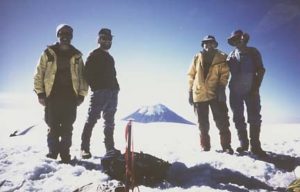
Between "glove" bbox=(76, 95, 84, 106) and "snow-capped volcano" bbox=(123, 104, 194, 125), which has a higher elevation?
"glove" bbox=(76, 95, 84, 106)

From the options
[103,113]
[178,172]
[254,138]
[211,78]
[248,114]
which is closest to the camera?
[178,172]

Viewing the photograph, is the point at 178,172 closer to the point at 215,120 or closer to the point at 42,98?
the point at 215,120

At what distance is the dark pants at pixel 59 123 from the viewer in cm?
591

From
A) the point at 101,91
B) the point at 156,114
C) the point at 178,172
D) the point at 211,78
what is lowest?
the point at 156,114

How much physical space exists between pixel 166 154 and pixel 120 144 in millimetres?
2231

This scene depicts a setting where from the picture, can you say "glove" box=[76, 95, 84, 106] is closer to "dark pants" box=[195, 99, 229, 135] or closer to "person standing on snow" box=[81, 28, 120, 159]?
"person standing on snow" box=[81, 28, 120, 159]

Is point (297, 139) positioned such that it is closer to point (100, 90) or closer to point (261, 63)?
point (261, 63)

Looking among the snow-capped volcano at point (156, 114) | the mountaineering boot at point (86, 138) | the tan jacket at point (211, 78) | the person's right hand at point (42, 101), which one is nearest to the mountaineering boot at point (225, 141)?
the tan jacket at point (211, 78)

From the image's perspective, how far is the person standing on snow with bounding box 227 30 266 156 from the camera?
684 centimetres

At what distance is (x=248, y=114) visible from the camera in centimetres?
693

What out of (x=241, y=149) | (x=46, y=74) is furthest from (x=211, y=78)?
(x=46, y=74)

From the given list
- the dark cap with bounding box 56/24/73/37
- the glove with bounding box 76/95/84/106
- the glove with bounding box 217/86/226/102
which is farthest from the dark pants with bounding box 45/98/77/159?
the glove with bounding box 217/86/226/102

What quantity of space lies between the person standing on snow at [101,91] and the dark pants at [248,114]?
2719 millimetres

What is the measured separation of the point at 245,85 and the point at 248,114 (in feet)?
2.15
